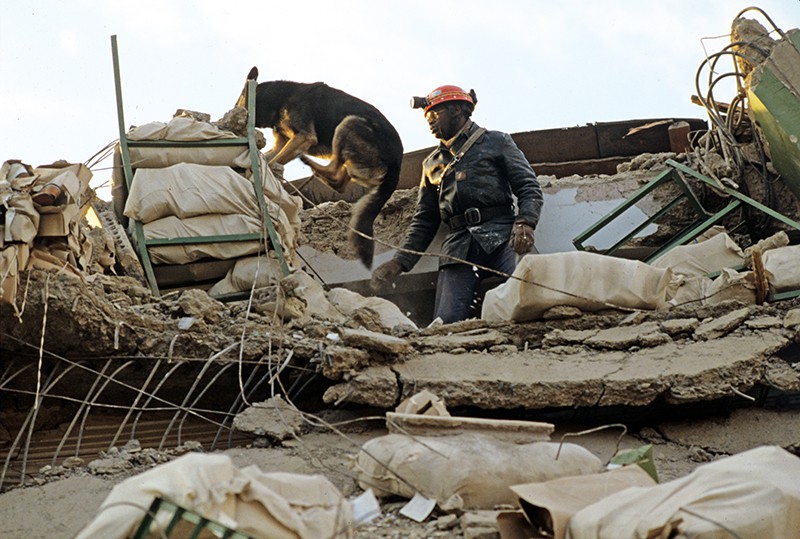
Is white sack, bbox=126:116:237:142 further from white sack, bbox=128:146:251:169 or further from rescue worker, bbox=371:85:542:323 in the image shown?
rescue worker, bbox=371:85:542:323

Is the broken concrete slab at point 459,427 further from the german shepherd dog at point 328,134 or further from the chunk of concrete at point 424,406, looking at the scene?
the german shepherd dog at point 328,134

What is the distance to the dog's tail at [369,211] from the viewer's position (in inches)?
343

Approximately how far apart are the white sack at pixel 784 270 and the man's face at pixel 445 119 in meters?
3.22

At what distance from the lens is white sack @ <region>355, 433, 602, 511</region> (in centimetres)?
334

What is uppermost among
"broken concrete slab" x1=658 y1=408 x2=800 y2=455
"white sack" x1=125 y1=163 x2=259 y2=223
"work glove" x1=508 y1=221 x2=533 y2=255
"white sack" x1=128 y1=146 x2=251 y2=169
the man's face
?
the man's face

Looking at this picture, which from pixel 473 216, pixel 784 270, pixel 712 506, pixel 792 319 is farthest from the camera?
pixel 473 216

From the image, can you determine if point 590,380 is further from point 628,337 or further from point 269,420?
point 269,420

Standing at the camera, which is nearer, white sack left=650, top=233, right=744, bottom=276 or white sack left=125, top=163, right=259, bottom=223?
white sack left=650, top=233, right=744, bottom=276

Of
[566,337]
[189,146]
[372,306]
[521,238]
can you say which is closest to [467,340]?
[566,337]

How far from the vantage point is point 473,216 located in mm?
7785

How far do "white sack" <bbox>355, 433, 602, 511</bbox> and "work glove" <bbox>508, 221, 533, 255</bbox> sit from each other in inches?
150

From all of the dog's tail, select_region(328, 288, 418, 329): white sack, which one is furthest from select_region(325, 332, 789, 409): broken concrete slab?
the dog's tail

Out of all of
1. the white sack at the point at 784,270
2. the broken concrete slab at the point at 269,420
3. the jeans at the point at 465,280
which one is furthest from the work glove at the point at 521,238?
the broken concrete slab at the point at 269,420

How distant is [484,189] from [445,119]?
29.2 inches
